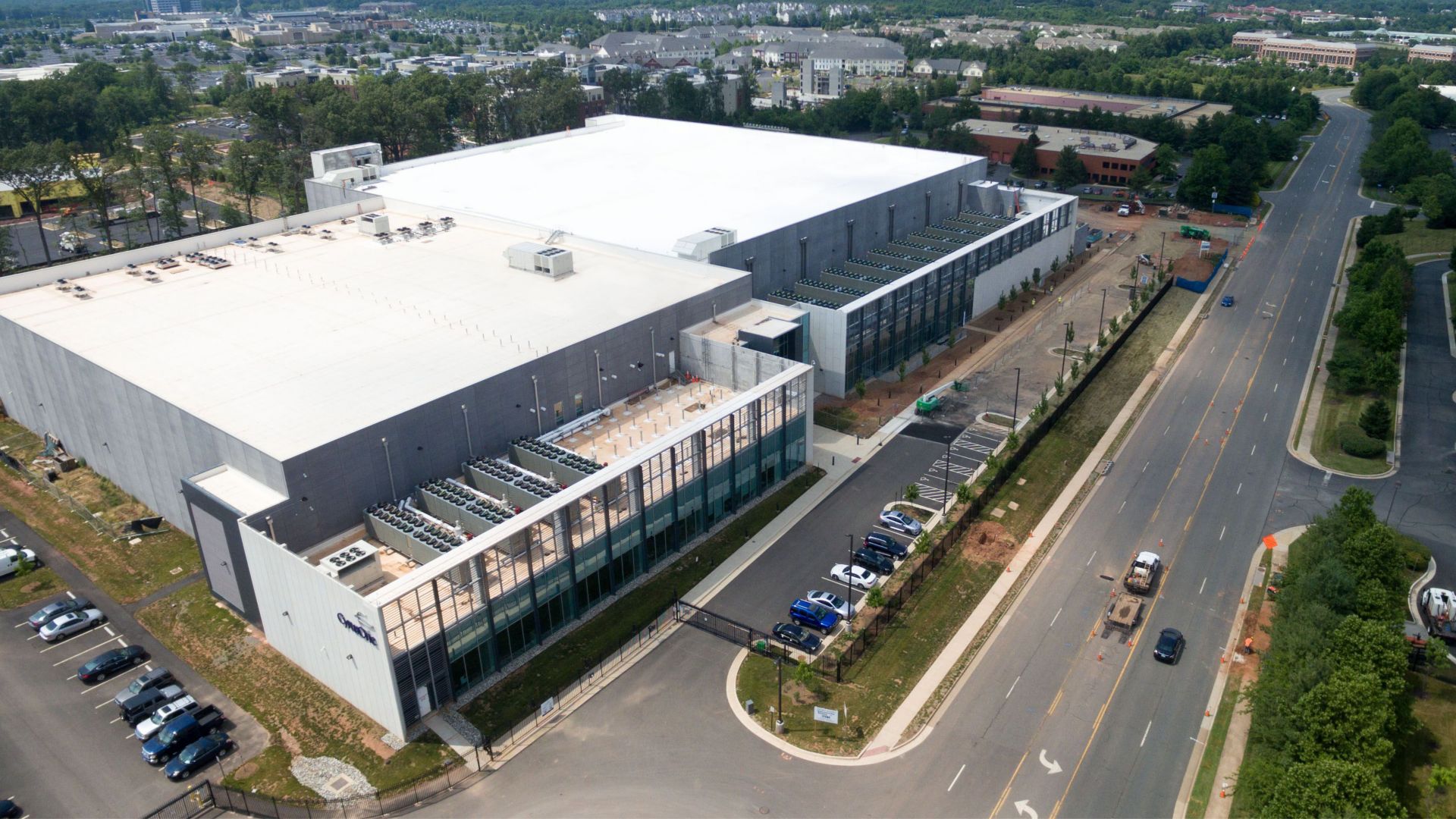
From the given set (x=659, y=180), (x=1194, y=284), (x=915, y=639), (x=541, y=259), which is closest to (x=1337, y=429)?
(x=1194, y=284)

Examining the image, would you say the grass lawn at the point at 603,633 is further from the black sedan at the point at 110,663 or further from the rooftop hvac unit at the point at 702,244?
the rooftop hvac unit at the point at 702,244

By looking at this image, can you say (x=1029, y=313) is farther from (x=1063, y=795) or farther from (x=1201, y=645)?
(x=1063, y=795)

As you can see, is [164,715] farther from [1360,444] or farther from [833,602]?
[1360,444]

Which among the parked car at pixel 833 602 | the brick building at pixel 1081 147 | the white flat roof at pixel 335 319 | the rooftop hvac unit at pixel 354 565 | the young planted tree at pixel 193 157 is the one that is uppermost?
the young planted tree at pixel 193 157

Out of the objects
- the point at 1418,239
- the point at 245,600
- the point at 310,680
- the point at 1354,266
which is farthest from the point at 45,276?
the point at 1418,239

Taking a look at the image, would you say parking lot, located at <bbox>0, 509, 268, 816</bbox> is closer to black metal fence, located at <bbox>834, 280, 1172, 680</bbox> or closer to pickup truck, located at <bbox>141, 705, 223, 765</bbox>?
pickup truck, located at <bbox>141, 705, 223, 765</bbox>

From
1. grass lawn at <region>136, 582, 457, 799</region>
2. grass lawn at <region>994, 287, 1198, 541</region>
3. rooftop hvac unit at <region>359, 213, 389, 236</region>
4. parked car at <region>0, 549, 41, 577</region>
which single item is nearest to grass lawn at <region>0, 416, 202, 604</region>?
parked car at <region>0, 549, 41, 577</region>

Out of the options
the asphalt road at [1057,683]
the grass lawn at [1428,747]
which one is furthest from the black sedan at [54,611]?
the grass lawn at [1428,747]
